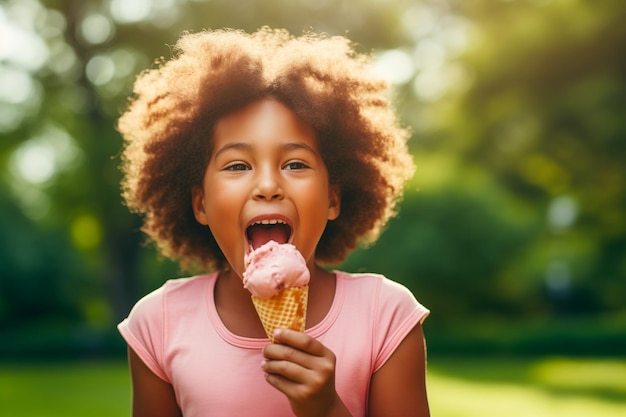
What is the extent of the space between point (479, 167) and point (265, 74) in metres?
20.6

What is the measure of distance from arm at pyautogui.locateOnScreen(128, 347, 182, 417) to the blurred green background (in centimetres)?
1315

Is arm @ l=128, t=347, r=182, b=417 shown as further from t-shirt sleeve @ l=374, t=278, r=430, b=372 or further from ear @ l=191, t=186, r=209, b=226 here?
t-shirt sleeve @ l=374, t=278, r=430, b=372

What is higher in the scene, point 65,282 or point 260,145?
point 65,282

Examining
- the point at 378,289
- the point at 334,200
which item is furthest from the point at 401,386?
the point at 334,200

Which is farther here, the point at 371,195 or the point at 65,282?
the point at 65,282

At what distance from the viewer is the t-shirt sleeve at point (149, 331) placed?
2672 mm

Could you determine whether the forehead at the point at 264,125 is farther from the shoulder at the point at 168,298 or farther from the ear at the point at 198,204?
the shoulder at the point at 168,298

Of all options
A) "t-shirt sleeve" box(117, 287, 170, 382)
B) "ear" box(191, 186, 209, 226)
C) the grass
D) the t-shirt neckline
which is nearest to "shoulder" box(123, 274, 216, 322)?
"t-shirt sleeve" box(117, 287, 170, 382)

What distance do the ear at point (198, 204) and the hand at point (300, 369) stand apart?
0.74 metres

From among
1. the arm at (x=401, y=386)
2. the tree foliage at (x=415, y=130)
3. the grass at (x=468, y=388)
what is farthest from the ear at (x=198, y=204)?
the tree foliage at (x=415, y=130)

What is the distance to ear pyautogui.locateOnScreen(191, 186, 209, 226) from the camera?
111 inches

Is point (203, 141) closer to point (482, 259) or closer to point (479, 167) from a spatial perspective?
point (482, 259)

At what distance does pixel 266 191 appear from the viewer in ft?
8.02

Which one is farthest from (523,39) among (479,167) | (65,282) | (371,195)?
(371,195)
